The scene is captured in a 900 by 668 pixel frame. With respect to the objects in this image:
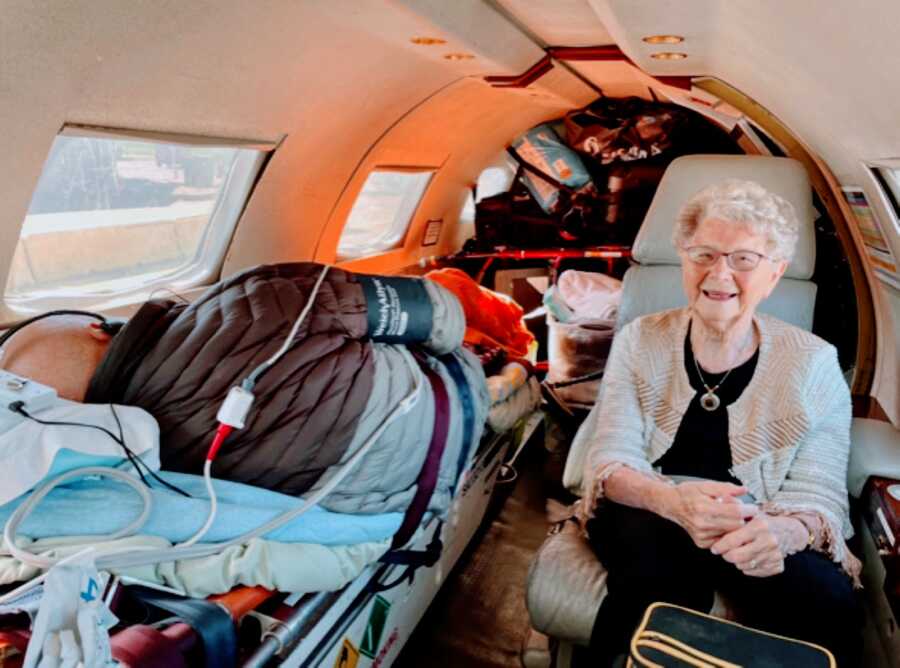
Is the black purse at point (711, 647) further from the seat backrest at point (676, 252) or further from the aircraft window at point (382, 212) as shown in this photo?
the aircraft window at point (382, 212)

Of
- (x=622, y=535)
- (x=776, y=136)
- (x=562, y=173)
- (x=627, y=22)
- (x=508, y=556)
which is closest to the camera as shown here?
(x=622, y=535)

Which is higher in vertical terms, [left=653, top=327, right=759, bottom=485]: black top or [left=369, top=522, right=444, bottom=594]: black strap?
[left=653, top=327, right=759, bottom=485]: black top

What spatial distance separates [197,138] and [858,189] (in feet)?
7.71

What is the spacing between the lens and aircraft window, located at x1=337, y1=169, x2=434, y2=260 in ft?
15.8

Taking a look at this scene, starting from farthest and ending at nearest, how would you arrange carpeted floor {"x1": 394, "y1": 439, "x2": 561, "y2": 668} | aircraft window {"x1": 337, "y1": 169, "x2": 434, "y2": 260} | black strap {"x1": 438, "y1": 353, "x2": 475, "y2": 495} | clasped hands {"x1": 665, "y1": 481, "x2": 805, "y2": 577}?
aircraft window {"x1": 337, "y1": 169, "x2": 434, "y2": 260} → carpeted floor {"x1": 394, "y1": 439, "x2": 561, "y2": 668} → black strap {"x1": 438, "y1": 353, "x2": 475, "y2": 495} → clasped hands {"x1": 665, "y1": 481, "x2": 805, "y2": 577}

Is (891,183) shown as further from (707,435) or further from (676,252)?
(707,435)

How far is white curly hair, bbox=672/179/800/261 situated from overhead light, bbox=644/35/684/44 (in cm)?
65

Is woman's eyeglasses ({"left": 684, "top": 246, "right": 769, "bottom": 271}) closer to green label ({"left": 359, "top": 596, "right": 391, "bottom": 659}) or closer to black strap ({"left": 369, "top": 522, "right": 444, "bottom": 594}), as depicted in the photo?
black strap ({"left": 369, "top": 522, "right": 444, "bottom": 594})

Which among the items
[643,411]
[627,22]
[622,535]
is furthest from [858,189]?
[622,535]

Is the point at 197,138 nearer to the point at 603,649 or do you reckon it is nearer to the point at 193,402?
the point at 193,402

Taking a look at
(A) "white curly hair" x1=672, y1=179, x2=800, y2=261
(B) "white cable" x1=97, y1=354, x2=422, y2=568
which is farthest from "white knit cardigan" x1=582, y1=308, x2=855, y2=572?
(B) "white cable" x1=97, y1=354, x2=422, y2=568

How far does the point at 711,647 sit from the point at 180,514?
3.59 ft

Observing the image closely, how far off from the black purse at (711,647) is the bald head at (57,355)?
1.34m

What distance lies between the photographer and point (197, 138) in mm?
2668
